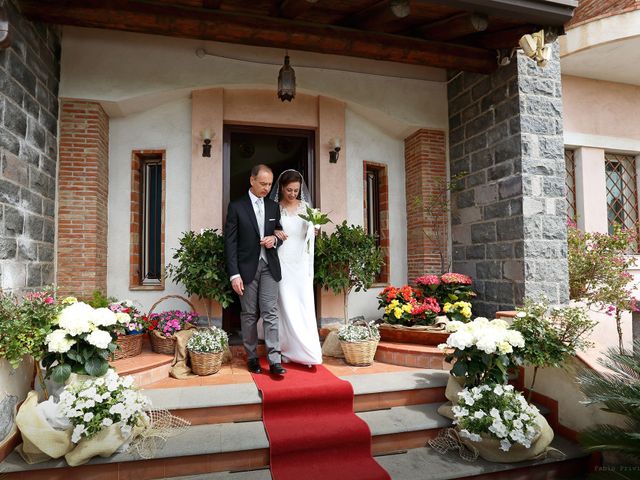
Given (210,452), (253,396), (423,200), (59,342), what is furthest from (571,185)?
(59,342)

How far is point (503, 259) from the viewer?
497 cm

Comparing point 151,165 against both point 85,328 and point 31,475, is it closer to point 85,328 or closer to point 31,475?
point 85,328

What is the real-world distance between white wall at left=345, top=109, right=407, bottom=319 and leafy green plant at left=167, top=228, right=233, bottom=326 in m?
1.88

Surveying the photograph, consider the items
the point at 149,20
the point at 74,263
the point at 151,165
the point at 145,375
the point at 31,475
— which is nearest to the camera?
the point at 31,475

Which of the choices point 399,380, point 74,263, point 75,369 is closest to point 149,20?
point 74,263

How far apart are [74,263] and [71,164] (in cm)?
111

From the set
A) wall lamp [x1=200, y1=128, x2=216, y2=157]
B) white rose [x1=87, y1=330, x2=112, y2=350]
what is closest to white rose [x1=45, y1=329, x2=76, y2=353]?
white rose [x1=87, y1=330, x2=112, y2=350]

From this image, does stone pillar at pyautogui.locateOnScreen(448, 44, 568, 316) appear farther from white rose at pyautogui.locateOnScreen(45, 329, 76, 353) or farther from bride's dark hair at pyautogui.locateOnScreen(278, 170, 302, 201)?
white rose at pyautogui.locateOnScreen(45, 329, 76, 353)

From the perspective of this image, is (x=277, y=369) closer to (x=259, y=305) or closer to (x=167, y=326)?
(x=259, y=305)

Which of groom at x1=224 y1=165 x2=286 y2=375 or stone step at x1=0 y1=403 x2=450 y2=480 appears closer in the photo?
stone step at x1=0 y1=403 x2=450 y2=480

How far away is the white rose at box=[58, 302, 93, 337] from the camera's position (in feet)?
9.70

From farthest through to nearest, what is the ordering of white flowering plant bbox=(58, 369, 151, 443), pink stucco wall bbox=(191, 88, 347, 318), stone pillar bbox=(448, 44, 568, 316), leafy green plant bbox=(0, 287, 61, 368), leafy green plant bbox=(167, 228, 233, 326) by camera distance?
pink stucco wall bbox=(191, 88, 347, 318)
stone pillar bbox=(448, 44, 568, 316)
leafy green plant bbox=(167, 228, 233, 326)
leafy green plant bbox=(0, 287, 61, 368)
white flowering plant bbox=(58, 369, 151, 443)

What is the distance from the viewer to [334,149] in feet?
18.1

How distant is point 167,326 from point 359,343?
2028 mm
